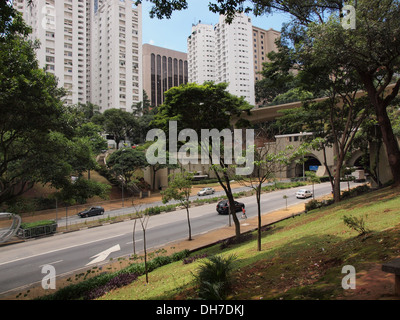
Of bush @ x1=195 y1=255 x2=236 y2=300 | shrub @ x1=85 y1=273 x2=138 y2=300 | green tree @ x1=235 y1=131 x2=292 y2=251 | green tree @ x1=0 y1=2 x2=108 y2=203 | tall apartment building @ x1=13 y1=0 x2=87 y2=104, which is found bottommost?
shrub @ x1=85 y1=273 x2=138 y2=300

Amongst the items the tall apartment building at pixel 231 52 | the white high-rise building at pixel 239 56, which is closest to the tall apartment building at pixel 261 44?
the tall apartment building at pixel 231 52

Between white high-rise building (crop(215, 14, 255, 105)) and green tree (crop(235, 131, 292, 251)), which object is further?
white high-rise building (crop(215, 14, 255, 105))

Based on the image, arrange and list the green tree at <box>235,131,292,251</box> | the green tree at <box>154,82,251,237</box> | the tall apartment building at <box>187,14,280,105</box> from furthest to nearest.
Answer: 1. the tall apartment building at <box>187,14,280,105</box>
2. the green tree at <box>154,82,251,237</box>
3. the green tree at <box>235,131,292,251</box>

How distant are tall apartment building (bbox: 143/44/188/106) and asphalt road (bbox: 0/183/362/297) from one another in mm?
102224

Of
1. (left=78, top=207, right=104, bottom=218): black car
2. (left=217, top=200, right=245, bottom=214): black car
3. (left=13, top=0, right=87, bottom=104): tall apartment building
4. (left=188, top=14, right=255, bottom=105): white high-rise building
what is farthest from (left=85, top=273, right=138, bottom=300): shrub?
(left=188, top=14, right=255, bottom=105): white high-rise building

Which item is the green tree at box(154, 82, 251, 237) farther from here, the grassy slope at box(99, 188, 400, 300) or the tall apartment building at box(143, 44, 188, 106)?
the tall apartment building at box(143, 44, 188, 106)

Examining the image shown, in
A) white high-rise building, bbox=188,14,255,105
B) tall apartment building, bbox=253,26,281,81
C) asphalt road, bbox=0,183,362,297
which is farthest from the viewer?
tall apartment building, bbox=253,26,281,81

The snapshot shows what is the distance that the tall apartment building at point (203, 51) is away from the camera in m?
114

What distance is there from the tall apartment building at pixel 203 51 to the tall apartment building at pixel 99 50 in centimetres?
4237

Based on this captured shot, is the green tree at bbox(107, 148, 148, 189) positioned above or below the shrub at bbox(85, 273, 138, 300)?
above

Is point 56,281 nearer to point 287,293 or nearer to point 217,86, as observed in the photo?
point 287,293

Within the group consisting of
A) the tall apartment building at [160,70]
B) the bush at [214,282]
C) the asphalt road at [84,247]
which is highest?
the tall apartment building at [160,70]

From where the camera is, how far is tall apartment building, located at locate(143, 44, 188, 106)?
392 feet

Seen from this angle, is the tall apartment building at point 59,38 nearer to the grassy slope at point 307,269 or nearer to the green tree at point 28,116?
the green tree at point 28,116
